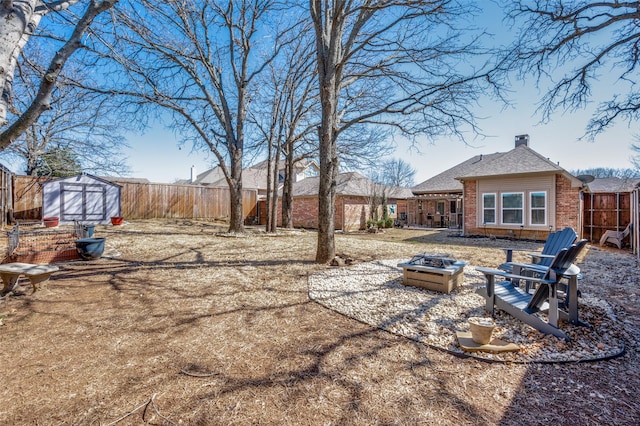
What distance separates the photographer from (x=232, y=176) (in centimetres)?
1128

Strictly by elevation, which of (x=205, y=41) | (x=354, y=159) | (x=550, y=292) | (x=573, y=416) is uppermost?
(x=205, y=41)

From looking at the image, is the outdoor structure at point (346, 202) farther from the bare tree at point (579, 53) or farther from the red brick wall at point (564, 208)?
the bare tree at point (579, 53)

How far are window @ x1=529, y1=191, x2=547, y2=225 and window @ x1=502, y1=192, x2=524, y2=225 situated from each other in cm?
38

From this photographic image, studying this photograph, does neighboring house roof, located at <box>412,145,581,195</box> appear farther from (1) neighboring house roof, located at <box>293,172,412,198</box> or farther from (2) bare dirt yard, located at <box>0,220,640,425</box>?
(2) bare dirt yard, located at <box>0,220,640,425</box>

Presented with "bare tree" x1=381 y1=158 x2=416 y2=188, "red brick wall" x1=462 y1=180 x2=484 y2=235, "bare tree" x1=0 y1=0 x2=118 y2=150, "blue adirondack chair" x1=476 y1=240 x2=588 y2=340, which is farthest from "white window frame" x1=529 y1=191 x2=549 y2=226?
"bare tree" x1=381 y1=158 x2=416 y2=188

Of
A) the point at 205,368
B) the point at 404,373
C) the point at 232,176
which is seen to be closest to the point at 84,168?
the point at 232,176

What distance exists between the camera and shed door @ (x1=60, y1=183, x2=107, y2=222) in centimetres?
1472

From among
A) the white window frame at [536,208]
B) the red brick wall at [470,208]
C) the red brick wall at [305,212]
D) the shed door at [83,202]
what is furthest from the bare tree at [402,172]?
the shed door at [83,202]

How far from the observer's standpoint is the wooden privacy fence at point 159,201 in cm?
1422

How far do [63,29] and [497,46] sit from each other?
9.22 meters

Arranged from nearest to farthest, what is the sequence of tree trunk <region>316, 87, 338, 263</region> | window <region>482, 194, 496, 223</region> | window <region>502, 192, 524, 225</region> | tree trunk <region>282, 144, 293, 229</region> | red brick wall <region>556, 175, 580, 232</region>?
tree trunk <region>316, 87, 338, 263</region> → red brick wall <region>556, 175, 580, 232</region> → window <region>502, 192, 524, 225</region> → window <region>482, 194, 496, 223</region> → tree trunk <region>282, 144, 293, 229</region>

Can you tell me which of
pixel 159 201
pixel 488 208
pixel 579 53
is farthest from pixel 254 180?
pixel 579 53

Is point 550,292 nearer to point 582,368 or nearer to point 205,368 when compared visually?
point 582,368

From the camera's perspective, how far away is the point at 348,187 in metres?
18.9
